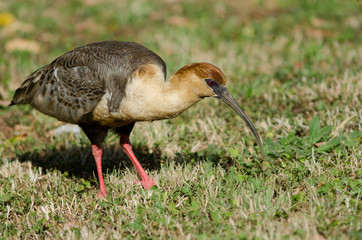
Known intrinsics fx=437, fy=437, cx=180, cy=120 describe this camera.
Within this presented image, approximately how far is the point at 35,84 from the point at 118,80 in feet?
4.28

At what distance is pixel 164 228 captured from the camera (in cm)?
364

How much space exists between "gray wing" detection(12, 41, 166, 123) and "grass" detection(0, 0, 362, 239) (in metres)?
0.83

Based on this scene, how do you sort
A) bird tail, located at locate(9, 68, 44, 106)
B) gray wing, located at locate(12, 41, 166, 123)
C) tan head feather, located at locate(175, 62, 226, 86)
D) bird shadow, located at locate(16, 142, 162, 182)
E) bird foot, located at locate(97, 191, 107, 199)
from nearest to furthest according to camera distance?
tan head feather, located at locate(175, 62, 226, 86) < gray wing, located at locate(12, 41, 166, 123) < bird foot, located at locate(97, 191, 107, 199) < bird tail, located at locate(9, 68, 44, 106) < bird shadow, located at locate(16, 142, 162, 182)

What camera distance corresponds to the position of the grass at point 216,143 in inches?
146

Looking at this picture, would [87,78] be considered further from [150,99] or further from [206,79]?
[206,79]

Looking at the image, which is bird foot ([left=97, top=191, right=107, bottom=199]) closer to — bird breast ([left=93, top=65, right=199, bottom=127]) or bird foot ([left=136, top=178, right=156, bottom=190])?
bird foot ([left=136, top=178, right=156, bottom=190])

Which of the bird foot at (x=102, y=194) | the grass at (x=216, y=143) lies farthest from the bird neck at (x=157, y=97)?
the bird foot at (x=102, y=194)

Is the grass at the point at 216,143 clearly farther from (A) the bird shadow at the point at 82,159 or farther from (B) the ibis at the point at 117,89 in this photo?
(B) the ibis at the point at 117,89

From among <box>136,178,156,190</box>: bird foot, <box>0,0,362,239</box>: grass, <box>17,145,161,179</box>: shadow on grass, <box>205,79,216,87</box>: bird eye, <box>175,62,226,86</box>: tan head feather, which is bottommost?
<box>17,145,161,179</box>: shadow on grass

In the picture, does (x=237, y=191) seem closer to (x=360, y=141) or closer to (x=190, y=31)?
(x=360, y=141)

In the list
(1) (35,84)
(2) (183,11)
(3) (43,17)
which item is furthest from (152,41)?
(1) (35,84)

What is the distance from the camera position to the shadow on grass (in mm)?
5199

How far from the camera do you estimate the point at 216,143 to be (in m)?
5.29

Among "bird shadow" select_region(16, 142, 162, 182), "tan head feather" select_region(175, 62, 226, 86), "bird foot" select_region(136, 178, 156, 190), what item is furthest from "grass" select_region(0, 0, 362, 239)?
"tan head feather" select_region(175, 62, 226, 86)
